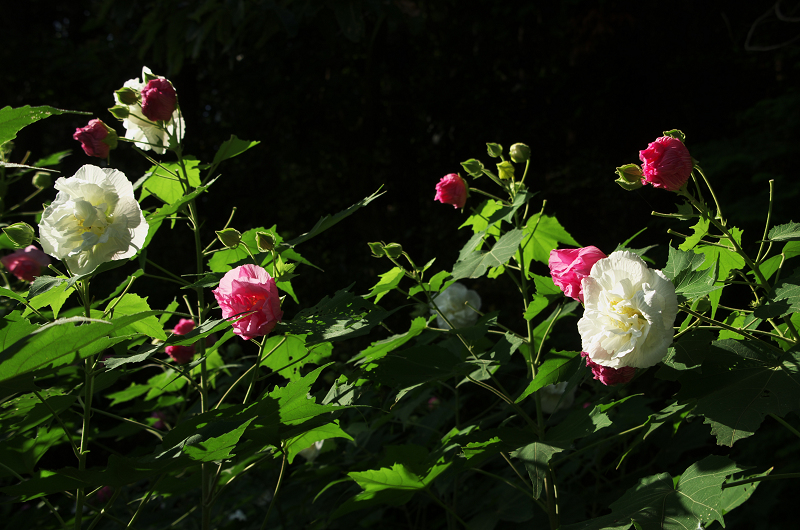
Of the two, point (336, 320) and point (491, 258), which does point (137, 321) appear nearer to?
point (336, 320)

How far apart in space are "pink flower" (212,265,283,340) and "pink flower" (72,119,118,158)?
0.41m

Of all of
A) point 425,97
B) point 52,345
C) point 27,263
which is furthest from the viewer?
point 425,97

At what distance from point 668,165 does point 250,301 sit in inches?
22.5

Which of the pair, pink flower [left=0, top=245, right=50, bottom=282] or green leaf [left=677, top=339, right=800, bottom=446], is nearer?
green leaf [left=677, top=339, right=800, bottom=446]

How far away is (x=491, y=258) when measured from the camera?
3.01ft

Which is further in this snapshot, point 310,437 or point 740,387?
point 310,437

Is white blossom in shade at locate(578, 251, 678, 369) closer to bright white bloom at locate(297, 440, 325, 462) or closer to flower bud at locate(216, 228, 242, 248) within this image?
flower bud at locate(216, 228, 242, 248)

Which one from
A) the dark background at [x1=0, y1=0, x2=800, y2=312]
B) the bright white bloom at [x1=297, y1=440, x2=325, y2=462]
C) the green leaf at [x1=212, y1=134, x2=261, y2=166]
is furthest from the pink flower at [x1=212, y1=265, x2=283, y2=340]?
the dark background at [x1=0, y1=0, x2=800, y2=312]

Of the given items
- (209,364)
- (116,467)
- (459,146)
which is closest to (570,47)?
(459,146)

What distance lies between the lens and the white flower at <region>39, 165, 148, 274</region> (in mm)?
759

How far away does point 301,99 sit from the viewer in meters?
3.69

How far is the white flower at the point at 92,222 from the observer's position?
759 mm

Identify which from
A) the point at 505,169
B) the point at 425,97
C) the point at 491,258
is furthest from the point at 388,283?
the point at 425,97

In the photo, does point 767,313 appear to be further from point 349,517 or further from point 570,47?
point 570,47
